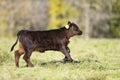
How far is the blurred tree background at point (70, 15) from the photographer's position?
5622cm

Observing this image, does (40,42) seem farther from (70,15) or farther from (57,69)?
(70,15)

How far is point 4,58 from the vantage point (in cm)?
2009

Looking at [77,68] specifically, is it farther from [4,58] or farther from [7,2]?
[7,2]

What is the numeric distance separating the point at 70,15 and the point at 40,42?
45.0 meters

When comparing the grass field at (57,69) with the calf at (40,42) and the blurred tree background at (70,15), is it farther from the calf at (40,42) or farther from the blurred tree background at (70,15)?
the blurred tree background at (70,15)

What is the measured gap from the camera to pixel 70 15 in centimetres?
6325

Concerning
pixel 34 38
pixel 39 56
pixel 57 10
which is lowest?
pixel 57 10

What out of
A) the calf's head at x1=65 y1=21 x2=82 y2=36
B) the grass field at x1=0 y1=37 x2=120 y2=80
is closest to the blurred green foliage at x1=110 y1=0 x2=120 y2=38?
the grass field at x1=0 y1=37 x2=120 y2=80

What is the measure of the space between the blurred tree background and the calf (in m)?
34.6

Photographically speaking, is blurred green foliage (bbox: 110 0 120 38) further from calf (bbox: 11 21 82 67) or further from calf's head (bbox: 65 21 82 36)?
calf (bbox: 11 21 82 67)

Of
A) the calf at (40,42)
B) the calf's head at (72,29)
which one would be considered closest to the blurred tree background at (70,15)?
the calf's head at (72,29)

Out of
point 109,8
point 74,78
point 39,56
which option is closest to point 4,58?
point 39,56

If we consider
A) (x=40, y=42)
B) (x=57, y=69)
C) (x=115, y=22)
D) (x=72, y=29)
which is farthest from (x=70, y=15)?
(x=57, y=69)

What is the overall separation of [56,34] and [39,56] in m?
3.09
